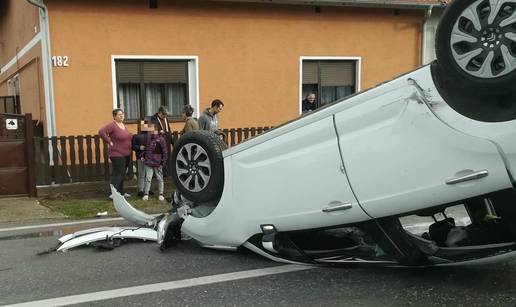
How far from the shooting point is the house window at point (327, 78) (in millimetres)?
13234

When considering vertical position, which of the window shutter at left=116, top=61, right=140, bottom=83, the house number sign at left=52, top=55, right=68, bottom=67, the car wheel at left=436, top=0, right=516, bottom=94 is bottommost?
the car wheel at left=436, top=0, right=516, bottom=94

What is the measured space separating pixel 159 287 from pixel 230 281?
581 mm

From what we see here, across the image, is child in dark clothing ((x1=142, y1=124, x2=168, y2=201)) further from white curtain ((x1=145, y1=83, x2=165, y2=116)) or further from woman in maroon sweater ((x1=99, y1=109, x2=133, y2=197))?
white curtain ((x1=145, y1=83, x2=165, y2=116))

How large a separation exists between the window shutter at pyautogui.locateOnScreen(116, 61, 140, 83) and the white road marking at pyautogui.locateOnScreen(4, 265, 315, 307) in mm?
7946

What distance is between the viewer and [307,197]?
382cm

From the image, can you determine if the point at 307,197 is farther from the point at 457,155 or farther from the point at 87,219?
the point at 87,219

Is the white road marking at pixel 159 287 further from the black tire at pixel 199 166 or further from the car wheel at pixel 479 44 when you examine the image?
the car wheel at pixel 479 44

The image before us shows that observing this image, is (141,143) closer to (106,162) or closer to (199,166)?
(106,162)

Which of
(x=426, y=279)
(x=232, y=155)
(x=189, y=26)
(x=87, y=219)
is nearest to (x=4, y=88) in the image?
(x=189, y=26)

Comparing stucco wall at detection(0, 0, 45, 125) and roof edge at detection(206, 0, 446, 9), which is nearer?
stucco wall at detection(0, 0, 45, 125)

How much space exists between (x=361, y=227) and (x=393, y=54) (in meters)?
11.2

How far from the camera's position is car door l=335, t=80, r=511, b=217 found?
126 inches

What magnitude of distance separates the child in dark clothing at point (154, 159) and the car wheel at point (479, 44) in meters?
6.50

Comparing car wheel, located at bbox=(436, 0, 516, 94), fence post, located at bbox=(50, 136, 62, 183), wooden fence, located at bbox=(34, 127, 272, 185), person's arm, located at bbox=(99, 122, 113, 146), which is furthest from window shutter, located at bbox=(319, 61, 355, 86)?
car wheel, located at bbox=(436, 0, 516, 94)
